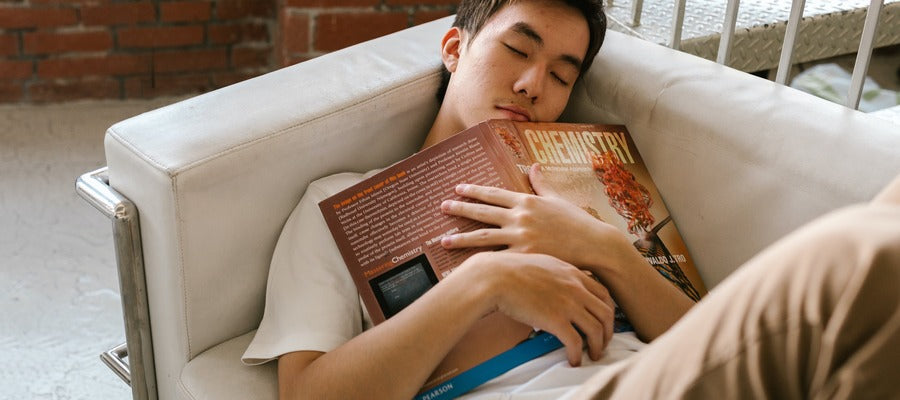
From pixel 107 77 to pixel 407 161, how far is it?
1612 mm

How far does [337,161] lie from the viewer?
1237 millimetres

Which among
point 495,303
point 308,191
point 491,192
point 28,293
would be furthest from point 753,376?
point 28,293

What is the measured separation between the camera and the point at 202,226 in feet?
3.54

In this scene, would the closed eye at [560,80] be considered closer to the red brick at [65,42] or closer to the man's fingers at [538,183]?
the man's fingers at [538,183]

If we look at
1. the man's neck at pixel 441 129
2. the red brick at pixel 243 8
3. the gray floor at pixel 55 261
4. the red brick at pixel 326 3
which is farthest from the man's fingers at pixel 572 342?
the red brick at pixel 243 8

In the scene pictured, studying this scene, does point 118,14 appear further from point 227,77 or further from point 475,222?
point 475,222

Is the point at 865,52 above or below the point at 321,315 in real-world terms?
above

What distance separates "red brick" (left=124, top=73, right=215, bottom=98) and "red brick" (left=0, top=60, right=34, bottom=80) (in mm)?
244

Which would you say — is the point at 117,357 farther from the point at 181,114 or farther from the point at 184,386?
the point at 181,114

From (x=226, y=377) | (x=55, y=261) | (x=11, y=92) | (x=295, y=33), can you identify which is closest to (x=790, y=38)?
(x=226, y=377)

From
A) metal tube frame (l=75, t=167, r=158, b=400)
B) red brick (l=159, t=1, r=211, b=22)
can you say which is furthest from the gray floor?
metal tube frame (l=75, t=167, r=158, b=400)

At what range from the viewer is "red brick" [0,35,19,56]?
2.35 m

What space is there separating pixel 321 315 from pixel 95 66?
1680mm

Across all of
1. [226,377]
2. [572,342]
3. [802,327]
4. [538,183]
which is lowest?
[226,377]
